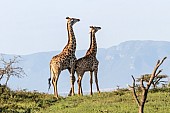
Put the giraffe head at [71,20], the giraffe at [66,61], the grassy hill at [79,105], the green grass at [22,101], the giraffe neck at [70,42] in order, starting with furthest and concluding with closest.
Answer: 1. the giraffe head at [71,20]
2. the giraffe neck at [70,42]
3. the giraffe at [66,61]
4. the green grass at [22,101]
5. the grassy hill at [79,105]

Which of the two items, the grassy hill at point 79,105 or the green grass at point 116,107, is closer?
the green grass at point 116,107

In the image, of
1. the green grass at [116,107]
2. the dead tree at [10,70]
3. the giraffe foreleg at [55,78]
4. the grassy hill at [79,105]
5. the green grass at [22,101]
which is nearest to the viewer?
the green grass at [116,107]

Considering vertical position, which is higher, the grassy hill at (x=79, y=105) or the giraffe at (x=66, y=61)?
the giraffe at (x=66, y=61)

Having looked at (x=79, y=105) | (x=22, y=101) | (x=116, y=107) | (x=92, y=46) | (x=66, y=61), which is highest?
(x=92, y=46)

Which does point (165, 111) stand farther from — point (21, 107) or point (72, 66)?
point (72, 66)

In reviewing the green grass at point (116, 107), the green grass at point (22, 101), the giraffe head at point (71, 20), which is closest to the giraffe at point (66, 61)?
the giraffe head at point (71, 20)

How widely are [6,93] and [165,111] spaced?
10.6m

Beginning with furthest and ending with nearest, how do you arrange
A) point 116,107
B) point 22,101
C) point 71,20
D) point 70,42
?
point 71,20, point 70,42, point 22,101, point 116,107

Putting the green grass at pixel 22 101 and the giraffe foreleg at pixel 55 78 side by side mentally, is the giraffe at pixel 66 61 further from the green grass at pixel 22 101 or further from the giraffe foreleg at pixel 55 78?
the green grass at pixel 22 101

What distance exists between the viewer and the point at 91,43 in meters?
24.1

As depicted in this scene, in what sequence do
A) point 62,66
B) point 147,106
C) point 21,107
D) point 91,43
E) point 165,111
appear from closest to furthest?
point 165,111
point 147,106
point 21,107
point 62,66
point 91,43

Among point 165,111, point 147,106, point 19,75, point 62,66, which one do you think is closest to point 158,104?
point 147,106

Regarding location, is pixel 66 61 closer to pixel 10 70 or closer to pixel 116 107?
pixel 10 70

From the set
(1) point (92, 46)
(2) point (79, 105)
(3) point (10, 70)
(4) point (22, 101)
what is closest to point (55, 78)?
(4) point (22, 101)
